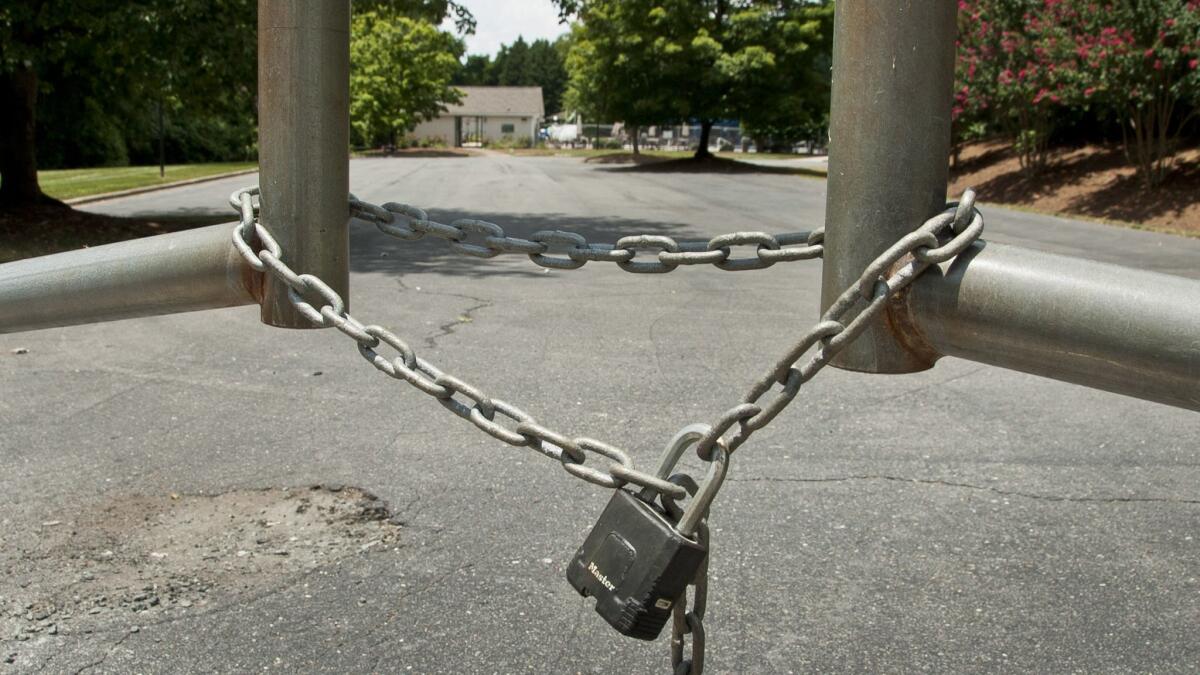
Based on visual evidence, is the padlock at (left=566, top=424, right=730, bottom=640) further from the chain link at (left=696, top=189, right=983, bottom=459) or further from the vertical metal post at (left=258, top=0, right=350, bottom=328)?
the vertical metal post at (left=258, top=0, right=350, bottom=328)

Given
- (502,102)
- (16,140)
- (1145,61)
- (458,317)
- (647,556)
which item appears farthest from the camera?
(502,102)

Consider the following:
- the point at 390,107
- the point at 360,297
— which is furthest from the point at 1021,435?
the point at 390,107

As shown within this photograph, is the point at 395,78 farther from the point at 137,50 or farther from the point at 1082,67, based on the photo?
the point at 137,50

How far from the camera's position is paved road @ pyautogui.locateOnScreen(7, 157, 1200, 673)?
3906 mm

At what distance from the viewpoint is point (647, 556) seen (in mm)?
1587

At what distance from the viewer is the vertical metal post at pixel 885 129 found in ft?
4.75

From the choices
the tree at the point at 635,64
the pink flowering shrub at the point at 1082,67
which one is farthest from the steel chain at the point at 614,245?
the tree at the point at 635,64

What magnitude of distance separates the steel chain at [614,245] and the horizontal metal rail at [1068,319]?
27 centimetres

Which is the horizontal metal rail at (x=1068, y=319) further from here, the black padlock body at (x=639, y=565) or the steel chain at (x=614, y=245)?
the black padlock body at (x=639, y=565)

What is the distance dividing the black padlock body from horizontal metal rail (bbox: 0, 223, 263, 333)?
0.73m

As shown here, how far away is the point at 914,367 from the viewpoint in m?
1.54

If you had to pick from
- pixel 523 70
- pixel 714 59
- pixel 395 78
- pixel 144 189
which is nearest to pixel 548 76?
pixel 523 70

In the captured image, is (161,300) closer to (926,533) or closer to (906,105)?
(906,105)

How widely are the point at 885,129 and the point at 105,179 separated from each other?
3202 cm
